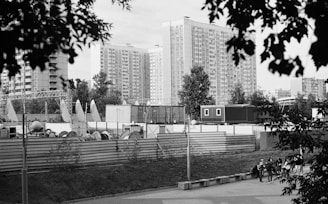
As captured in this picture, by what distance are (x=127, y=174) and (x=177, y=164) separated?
197 inches

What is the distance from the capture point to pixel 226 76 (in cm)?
11344

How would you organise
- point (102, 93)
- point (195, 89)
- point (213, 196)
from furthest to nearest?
point (102, 93) → point (195, 89) → point (213, 196)

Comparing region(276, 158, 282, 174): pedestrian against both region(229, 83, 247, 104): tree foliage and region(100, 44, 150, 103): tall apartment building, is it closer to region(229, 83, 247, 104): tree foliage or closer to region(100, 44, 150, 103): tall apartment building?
region(229, 83, 247, 104): tree foliage

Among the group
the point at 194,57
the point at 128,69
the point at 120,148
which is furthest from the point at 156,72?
the point at 120,148

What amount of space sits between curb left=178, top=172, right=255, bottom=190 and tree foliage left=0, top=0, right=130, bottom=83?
19.2 m

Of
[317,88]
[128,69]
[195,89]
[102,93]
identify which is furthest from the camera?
[128,69]

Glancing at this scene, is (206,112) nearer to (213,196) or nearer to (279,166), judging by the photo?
(213,196)

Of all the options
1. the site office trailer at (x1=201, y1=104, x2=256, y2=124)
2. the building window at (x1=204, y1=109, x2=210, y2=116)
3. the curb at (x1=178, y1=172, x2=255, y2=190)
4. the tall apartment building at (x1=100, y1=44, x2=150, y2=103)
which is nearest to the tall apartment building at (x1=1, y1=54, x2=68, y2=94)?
the curb at (x1=178, y1=172, x2=255, y2=190)

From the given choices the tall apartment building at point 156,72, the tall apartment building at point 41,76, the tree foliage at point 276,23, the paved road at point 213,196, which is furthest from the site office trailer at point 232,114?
the tall apartment building at point 156,72

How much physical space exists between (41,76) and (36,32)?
74370 millimetres

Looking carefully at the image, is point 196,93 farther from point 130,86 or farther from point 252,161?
point 130,86

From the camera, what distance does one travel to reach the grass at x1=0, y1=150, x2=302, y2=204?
2005cm

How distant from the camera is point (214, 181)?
981 inches

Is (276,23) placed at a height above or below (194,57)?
below
